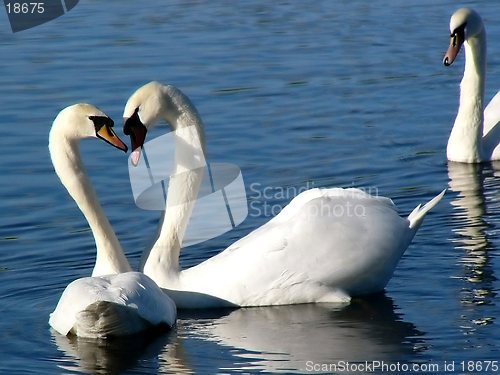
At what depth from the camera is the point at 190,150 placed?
9.82 meters

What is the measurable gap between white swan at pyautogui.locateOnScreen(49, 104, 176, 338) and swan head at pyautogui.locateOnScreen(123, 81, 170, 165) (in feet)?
0.63

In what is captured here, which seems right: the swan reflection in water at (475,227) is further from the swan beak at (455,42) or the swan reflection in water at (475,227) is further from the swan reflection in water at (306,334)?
the swan beak at (455,42)

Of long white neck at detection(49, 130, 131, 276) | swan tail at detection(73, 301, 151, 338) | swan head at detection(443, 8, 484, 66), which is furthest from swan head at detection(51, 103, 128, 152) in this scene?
swan head at detection(443, 8, 484, 66)

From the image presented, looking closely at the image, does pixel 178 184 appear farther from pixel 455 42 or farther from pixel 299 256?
pixel 455 42

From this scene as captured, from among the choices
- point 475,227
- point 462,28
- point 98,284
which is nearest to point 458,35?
point 462,28

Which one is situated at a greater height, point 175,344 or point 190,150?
point 190,150

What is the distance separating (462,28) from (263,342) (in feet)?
19.9

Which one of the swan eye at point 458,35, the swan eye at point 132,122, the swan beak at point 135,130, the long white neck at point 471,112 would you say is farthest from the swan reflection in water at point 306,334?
the swan eye at point 458,35

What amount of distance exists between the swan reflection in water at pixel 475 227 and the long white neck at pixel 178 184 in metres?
1.95

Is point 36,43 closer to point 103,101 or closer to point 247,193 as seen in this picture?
point 103,101

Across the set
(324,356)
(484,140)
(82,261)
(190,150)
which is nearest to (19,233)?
(82,261)

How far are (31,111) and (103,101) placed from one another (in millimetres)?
797

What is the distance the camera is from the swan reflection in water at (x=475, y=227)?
9109 millimetres

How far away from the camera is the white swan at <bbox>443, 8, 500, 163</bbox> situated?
13.3m
